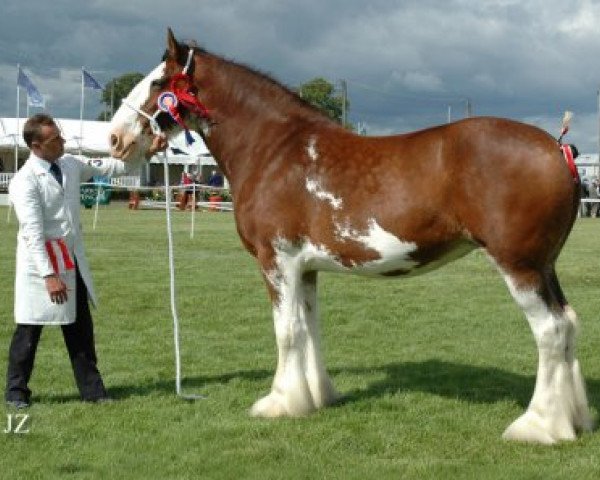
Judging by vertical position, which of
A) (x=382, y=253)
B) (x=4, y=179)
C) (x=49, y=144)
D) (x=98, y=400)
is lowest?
(x=98, y=400)

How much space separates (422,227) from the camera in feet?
17.7

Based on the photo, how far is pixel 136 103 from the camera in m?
6.40

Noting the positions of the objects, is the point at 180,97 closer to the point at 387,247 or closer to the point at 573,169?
the point at 387,247

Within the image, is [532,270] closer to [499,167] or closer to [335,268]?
[499,167]

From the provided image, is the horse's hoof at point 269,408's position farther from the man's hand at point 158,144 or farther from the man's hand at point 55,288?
the man's hand at point 158,144

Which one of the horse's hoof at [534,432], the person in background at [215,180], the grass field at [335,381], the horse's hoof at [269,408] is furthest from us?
the person in background at [215,180]

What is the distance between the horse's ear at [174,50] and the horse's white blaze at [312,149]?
3.68ft

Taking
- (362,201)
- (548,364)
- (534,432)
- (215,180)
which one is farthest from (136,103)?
(215,180)

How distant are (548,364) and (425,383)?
79.1 inches

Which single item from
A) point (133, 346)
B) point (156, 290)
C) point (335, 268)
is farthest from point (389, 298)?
point (335, 268)

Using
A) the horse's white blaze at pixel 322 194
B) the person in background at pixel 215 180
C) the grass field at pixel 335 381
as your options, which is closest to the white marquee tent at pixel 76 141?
the person in background at pixel 215 180

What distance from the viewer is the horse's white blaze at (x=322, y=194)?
18.6ft

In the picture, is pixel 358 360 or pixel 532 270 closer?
pixel 532 270

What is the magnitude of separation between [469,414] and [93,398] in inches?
109
